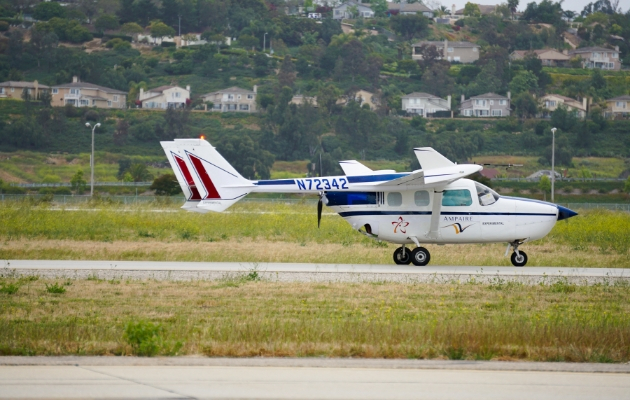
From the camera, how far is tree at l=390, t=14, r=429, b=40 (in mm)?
197000

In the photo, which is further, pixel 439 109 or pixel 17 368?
pixel 439 109

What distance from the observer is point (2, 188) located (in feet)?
236

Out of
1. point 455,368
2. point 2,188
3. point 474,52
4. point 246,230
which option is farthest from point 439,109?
point 455,368

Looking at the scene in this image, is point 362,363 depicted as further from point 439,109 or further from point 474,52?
point 474,52

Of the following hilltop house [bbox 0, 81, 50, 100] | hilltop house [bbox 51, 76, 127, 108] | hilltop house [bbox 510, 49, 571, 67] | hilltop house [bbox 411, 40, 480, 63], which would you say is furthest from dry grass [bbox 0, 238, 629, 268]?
hilltop house [bbox 411, 40, 480, 63]

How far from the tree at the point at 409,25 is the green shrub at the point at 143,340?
190716mm

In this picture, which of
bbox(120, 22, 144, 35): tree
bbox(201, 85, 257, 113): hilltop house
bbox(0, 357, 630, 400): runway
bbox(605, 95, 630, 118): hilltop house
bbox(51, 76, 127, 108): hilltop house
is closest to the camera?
bbox(0, 357, 630, 400): runway

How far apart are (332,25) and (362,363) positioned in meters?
179

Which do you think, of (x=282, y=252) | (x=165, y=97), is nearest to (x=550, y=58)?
(x=165, y=97)

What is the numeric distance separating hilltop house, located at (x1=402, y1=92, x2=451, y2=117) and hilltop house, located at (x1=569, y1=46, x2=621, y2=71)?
50.6 meters

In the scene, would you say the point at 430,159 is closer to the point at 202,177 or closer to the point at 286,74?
the point at 202,177

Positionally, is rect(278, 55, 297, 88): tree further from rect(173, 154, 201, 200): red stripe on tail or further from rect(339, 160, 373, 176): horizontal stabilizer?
rect(173, 154, 201, 200): red stripe on tail

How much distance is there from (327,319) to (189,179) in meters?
9.63

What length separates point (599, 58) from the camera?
175500 millimetres
